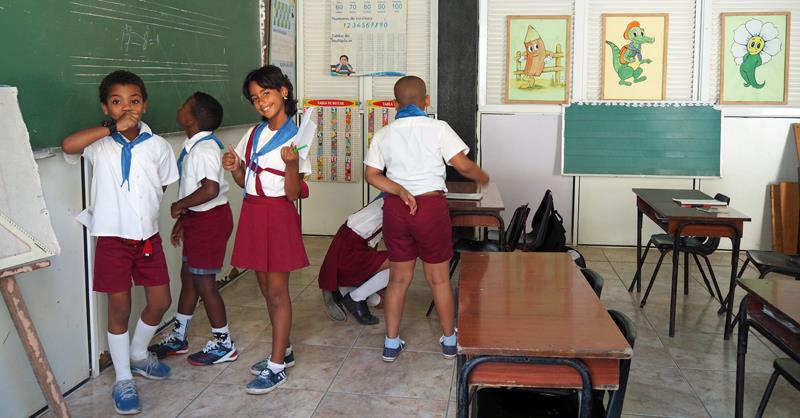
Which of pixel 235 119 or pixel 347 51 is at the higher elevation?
pixel 347 51

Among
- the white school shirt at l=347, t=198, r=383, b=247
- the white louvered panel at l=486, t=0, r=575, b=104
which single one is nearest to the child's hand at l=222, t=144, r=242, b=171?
the white school shirt at l=347, t=198, r=383, b=247

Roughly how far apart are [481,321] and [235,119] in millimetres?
3349

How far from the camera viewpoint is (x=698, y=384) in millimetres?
3359

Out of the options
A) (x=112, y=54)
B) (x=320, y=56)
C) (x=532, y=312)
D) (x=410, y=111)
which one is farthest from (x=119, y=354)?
(x=320, y=56)

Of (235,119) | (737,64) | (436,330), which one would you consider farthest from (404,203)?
(737,64)

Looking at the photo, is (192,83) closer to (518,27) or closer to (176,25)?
(176,25)

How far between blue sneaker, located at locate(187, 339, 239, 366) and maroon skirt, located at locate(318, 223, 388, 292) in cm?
72

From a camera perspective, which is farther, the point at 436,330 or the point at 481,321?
the point at 436,330

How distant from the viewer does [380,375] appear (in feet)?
11.3

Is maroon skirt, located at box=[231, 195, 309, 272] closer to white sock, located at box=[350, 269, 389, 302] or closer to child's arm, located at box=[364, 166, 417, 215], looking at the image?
child's arm, located at box=[364, 166, 417, 215]

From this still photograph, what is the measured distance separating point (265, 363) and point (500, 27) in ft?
13.1

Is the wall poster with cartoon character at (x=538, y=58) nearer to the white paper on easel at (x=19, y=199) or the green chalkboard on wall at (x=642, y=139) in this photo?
the green chalkboard on wall at (x=642, y=139)

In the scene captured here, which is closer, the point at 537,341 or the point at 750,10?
the point at 537,341

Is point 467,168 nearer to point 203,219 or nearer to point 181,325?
point 203,219
